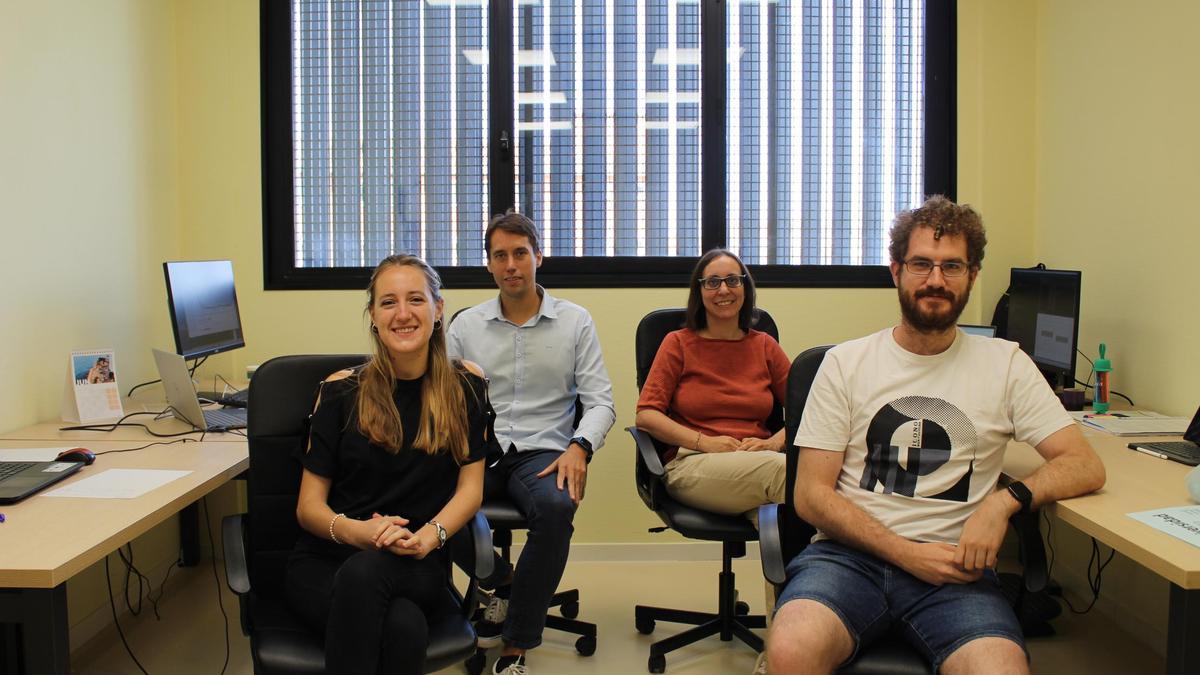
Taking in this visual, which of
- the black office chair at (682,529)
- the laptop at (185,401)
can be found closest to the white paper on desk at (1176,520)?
the black office chair at (682,529)

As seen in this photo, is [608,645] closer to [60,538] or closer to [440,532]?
[440,532]

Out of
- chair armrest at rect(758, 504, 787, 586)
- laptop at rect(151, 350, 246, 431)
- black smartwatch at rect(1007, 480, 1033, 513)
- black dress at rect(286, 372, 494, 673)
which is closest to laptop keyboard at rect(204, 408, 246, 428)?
laptop at rect(151, 350, 246, 431)

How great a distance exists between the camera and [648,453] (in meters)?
2.62

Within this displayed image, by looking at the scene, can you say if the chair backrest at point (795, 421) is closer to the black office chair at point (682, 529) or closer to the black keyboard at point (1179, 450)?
the black office chair at point (682, 529)

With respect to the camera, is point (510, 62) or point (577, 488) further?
point (510, 62)

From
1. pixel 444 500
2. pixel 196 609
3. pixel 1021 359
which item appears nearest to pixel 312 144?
pixel 196 609

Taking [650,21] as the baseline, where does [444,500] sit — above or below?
below

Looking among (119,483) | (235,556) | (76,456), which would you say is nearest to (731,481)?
(235,556)

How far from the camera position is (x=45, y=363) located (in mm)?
2719

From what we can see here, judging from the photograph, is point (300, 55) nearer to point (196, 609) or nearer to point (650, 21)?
point (650, 21)

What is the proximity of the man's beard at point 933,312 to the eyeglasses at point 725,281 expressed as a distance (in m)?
0.86

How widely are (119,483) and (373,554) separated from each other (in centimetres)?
66

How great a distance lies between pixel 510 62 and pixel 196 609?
243 cm

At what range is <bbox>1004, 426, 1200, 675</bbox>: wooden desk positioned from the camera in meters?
→ 1.46
